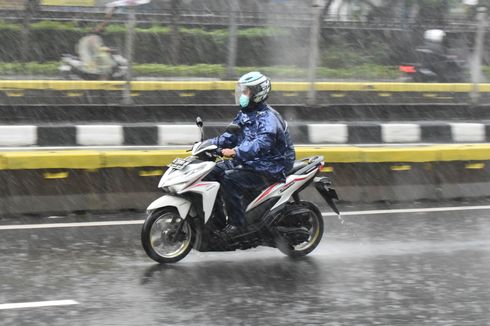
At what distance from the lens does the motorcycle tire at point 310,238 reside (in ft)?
23.8

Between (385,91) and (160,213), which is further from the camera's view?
(385,91)

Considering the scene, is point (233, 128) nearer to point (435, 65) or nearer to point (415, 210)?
point (415, 210)

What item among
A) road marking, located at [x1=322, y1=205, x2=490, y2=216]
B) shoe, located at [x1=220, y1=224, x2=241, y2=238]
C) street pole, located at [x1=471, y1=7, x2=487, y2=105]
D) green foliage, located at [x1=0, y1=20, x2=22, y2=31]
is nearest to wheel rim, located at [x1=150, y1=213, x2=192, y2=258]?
shoe, located at [x1=220, y1=224, x2=241, y2=238]

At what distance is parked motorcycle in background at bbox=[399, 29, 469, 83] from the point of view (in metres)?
17.1

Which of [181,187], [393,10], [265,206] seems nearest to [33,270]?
[181,187]

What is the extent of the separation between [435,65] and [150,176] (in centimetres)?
1078

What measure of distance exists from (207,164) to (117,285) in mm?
1250

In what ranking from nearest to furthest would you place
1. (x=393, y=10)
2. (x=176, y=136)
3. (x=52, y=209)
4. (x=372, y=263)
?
(x=372, y=263) → (x=52, y=209) → (x=176, y=136) → (x=393, y=10)

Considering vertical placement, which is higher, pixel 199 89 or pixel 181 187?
pixel 181 187

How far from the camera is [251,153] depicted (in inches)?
263

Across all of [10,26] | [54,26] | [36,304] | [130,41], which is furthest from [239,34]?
[36,304]

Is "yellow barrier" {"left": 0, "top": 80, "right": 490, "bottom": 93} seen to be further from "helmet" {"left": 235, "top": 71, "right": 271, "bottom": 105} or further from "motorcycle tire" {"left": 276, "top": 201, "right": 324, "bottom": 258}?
"helmet" {"left": 235, "top": 71, "right": 271, "bottom": 105}

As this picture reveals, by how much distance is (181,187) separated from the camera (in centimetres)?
660

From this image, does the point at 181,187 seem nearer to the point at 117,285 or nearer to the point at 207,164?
the point at 207,164
